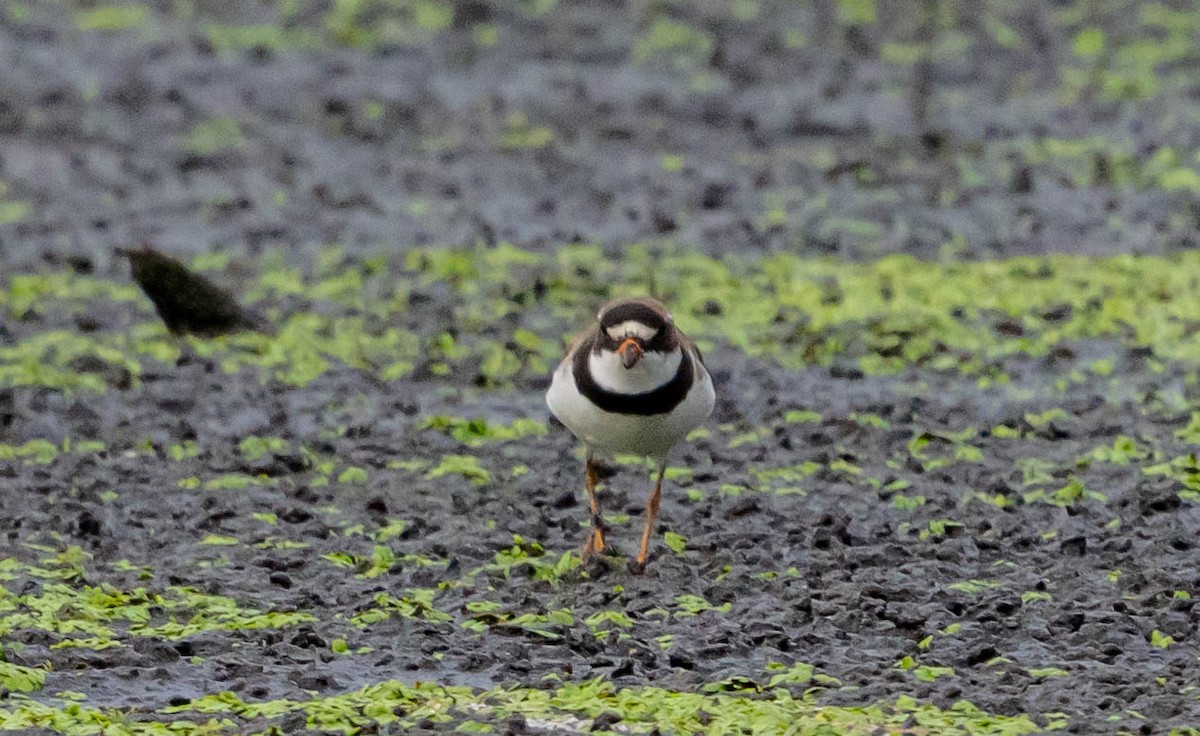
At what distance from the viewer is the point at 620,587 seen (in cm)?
851

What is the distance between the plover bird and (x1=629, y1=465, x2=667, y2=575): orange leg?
0.94ft

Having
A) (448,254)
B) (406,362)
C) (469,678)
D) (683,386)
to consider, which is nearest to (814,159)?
(448,254)

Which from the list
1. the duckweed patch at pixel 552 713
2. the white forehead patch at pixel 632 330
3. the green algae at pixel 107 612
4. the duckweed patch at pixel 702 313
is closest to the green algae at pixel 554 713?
the duckweed patch at pixel 552 713

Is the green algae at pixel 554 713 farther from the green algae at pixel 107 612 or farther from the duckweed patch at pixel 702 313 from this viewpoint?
the duckweed patch at pixel 702 313

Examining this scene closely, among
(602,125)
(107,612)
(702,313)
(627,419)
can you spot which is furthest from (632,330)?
(602,125)

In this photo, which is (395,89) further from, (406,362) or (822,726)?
(822,726)

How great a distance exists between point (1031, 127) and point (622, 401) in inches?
407

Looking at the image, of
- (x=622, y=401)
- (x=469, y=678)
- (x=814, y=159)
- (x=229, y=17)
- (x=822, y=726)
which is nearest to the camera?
(x=822, y=726)

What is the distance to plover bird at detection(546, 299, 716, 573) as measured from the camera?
8125 millimetres

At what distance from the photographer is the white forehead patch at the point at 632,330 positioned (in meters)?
8.09

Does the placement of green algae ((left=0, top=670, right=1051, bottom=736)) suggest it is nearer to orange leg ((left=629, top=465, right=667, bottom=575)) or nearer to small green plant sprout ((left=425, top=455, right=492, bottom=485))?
orange leg ((left=629, top=465, right=667, bottom=575))

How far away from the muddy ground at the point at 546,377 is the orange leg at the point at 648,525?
142 millimetres

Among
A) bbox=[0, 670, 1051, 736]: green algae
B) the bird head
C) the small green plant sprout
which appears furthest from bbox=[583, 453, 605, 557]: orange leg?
bbox=[0, 670, 1051, 736]: green algae

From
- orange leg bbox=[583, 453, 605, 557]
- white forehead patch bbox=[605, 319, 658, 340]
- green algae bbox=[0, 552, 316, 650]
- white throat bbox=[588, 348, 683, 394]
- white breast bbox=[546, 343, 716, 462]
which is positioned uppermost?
white forehead patch bbox=[605, 319, 658, 340]
